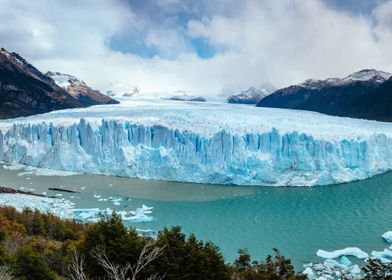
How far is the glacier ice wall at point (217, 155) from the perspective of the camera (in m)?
19.0

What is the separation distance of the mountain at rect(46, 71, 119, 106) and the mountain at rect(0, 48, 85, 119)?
9.12 metres

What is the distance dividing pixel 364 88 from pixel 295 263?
46.3 m

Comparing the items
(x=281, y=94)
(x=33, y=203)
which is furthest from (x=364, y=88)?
(x=33, y=203)

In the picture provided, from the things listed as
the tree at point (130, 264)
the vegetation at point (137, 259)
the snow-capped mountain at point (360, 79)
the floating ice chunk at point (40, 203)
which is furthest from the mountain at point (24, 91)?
the tree at point (130, 264)

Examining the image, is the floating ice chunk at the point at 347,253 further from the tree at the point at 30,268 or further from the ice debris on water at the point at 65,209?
the tree at the point at 30,268

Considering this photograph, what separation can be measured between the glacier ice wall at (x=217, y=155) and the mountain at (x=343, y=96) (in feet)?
74.8

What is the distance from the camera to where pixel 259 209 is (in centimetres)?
1554

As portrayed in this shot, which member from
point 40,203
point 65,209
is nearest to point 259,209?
point 65,209

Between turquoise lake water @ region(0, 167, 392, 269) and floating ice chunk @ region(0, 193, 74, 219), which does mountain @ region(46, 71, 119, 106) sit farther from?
floating ice chunk @ region(0, 193, 74, 219)

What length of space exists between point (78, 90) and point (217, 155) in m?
51.8

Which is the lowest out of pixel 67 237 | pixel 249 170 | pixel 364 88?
pixel 67 237

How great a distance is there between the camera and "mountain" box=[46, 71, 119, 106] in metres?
64.6

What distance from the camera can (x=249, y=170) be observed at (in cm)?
1897

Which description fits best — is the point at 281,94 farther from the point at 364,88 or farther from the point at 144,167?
the point at 144,167
